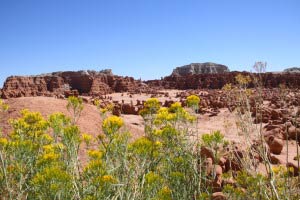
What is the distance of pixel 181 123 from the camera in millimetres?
4750

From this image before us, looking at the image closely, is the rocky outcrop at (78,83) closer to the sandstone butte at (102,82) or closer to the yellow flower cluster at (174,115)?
the sandstone butte at (102,82)

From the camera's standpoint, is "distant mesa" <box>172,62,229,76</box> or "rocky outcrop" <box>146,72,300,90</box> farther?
"distant mesa" <box>172,62,229,76</box>

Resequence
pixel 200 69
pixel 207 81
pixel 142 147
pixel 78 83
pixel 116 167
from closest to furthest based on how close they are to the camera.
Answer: pixel 116 167, pixel 142 147, pixel 78 83, pixel 207 81, pixel 200 69

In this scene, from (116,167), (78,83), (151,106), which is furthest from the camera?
(78,83)

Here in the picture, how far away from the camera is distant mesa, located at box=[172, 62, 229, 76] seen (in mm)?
85750

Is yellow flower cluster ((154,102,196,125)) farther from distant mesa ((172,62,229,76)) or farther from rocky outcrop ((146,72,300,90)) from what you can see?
distant mesa ((172,62,229,76))

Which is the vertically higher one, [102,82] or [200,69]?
[200,69]

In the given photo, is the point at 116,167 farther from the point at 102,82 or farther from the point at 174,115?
the point at 102,82

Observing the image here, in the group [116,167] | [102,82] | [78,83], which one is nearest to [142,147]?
[116,167]

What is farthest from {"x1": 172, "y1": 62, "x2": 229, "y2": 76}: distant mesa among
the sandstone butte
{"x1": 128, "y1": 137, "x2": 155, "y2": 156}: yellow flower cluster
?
{"x1": 128, "y1": 137, "x2": 155, "y2": 156}: yellow flower cluster

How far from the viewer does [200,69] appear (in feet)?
285

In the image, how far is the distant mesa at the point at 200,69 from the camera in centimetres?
8575

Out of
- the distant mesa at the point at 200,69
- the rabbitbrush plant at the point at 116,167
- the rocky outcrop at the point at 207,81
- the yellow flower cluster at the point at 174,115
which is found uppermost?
the distant mesa at the point at 200,69

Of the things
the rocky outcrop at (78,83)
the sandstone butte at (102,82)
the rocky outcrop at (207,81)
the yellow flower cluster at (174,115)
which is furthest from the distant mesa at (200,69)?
the yellow flower cluster at (174,115)
